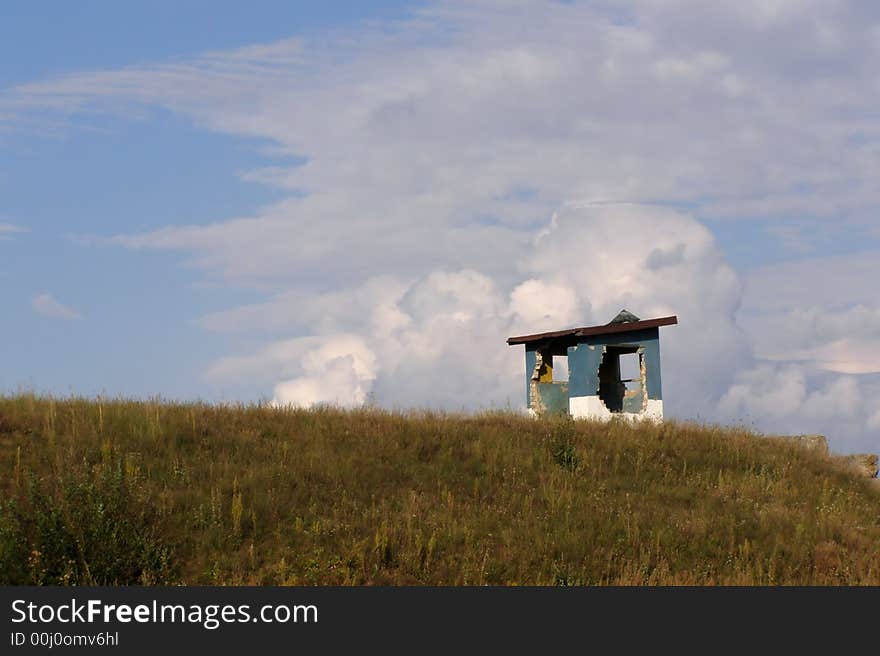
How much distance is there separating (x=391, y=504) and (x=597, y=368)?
15678mm

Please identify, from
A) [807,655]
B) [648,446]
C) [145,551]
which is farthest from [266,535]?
[648,446]

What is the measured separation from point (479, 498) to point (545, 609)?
16.5 feet

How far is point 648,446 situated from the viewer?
727 inches

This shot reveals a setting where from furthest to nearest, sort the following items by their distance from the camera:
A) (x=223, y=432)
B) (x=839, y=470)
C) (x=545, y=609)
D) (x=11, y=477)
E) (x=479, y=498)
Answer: (x=839, y=470) → (x=223, y=432) → (x=479, y=498) → (x=11, y=477) → (x=545, y=609)

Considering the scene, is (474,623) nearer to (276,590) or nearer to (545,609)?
(545,609)

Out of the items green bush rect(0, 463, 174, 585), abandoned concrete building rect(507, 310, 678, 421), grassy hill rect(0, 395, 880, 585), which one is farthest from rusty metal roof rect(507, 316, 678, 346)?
green bush rect(0, 463, 174, 585)

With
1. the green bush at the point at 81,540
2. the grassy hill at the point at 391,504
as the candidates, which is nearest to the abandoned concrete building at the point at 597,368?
the grassy hill at the point at 391,504

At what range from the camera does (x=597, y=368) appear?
91.5 ft

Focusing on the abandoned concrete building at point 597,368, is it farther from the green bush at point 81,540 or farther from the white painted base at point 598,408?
the green bush at point 81,540

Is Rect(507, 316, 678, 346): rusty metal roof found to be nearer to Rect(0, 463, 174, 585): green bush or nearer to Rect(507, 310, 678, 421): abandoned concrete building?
Rect(507, 310, 678, 421): abandoned concrete building

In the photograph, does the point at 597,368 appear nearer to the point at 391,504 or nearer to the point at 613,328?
the point at 613,328

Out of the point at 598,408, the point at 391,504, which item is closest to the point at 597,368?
the point at 598,408

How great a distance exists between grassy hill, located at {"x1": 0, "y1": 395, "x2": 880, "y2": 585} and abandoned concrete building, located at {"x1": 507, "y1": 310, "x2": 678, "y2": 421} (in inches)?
338

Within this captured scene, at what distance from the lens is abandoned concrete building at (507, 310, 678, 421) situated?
27594mm
